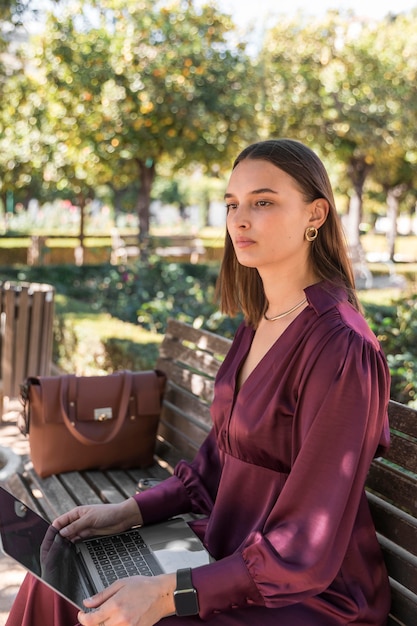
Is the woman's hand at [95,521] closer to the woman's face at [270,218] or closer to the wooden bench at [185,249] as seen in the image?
the woman's face at [270,218]

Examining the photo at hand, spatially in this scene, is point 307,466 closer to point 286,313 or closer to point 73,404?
point 286,313

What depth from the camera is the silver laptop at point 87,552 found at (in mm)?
1909

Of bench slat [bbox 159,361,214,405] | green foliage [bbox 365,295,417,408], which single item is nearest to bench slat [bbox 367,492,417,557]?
bench slat [bbox 159,361,214,405]

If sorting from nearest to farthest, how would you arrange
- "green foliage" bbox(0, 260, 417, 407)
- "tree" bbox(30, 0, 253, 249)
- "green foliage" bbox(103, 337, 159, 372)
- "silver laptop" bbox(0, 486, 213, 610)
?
"silver laptop" bbox(0, 486, 213, 610) → "green foliage" bbox(0, 260, 417, 407) → "green foliage" bbox(103, 337, 159, 372) → "tree" bbox(30, 0, 253, 249)

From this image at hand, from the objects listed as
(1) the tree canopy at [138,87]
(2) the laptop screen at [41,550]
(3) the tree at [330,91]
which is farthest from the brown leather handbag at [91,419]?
(3) the tree at [330,91]

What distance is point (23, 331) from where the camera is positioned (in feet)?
19.4

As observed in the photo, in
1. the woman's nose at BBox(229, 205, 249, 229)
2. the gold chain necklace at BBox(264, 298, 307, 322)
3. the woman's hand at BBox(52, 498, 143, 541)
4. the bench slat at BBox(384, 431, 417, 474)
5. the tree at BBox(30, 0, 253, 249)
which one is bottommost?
the woman's hand at BBox(52, 498, 143, 541)

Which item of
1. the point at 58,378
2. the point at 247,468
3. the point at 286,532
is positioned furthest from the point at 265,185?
the point at 58,378

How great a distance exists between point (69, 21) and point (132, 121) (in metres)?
1.97

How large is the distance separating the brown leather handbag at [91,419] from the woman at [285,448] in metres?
1.12

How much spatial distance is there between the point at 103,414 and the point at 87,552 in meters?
1.35

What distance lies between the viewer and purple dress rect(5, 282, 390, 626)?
1739 mm

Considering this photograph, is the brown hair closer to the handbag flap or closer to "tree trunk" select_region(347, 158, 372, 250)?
the handbag flap

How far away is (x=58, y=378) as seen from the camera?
3404mm
